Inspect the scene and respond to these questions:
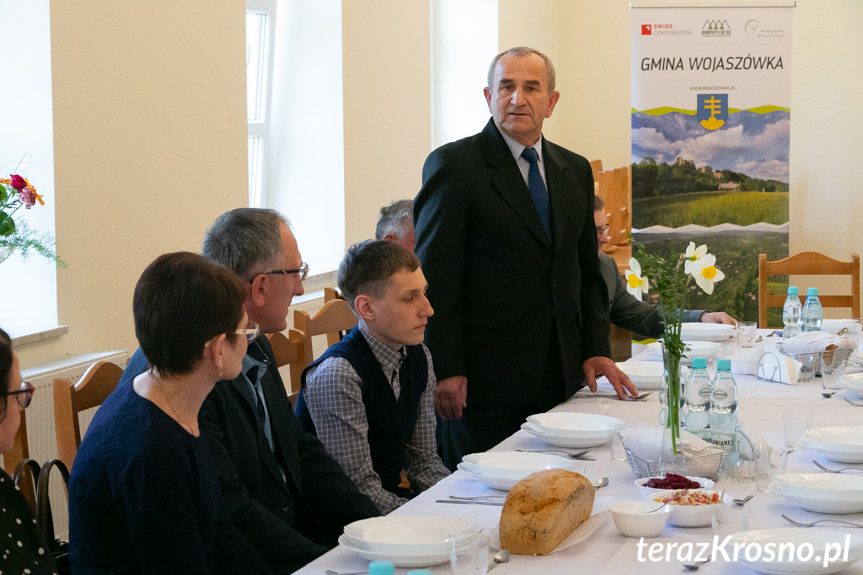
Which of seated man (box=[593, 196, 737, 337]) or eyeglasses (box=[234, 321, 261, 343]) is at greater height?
eyeglasses (box=[234, 321, 261, 343])

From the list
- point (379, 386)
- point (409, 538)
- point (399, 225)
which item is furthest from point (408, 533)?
point (399, 225)

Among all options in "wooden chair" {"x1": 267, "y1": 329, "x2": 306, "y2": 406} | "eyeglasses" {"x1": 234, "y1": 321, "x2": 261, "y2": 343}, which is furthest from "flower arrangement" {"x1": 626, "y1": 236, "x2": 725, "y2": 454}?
"wooden chair" {"x1": 267, "y1": 329, "x2": 306, "y2": 406}

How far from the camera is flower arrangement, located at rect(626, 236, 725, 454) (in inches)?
75.5

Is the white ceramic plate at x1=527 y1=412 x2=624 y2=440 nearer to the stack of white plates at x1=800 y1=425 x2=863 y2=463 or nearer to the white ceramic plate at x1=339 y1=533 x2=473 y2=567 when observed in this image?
the stack of white plates at x1=800 y1=425 x2=863 y2=463

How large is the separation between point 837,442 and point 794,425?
0.36 ft

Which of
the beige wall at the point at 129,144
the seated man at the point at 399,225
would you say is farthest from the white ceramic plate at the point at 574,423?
the beige wall at the point at 129,144

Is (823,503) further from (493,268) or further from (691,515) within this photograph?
(493,268)

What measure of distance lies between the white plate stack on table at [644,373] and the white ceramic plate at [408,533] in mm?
1486

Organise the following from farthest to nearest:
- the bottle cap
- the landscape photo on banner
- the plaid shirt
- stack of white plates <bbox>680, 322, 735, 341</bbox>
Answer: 1. the landscape photo on banner
2. stack of white plates <bbox>680, 322, 735, 341</bbox>
3. the plaid shirt
4. the bottle cap

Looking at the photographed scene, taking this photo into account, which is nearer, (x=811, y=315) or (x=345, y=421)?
(x=345, y=421)

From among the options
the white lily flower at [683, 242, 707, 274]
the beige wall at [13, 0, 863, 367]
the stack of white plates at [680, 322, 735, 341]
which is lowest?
the stack of white plates at [680, 322, 735, 341]

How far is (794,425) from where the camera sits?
2.16m

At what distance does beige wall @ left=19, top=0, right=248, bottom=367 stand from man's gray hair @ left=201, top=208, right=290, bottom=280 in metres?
1.43

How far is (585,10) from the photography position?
10016mm
